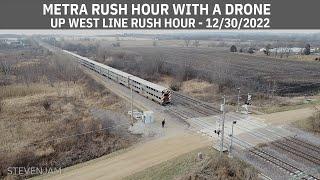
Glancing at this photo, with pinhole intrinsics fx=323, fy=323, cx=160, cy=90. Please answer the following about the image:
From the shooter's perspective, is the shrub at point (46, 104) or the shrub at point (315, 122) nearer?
the shrub at point (315, 122)

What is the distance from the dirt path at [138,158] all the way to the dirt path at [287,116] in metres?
8.34

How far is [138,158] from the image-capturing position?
23703 millimetres

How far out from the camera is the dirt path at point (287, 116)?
1194 inches

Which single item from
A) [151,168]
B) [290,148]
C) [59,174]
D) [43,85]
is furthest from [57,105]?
[290,148]

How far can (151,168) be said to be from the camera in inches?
861

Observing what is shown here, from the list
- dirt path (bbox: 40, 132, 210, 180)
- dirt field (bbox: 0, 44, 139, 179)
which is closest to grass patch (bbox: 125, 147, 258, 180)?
dirt path (bbox: 40, 132, 210, 180)

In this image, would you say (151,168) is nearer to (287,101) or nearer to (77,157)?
(77,157)

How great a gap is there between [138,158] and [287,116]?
16.5 meters

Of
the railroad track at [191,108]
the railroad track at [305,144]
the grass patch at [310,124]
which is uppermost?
the railroad track at [191,108]

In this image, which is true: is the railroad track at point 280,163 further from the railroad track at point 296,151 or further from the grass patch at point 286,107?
the grass patch at point 286,107

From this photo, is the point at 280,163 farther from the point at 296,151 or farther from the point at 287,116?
the point at 287,116

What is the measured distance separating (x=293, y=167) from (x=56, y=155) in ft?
60.2

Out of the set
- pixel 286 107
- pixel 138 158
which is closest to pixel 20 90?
pixel 138 158

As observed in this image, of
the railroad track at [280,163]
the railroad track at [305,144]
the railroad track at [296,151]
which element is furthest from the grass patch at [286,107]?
the railroad track at [280,163]
